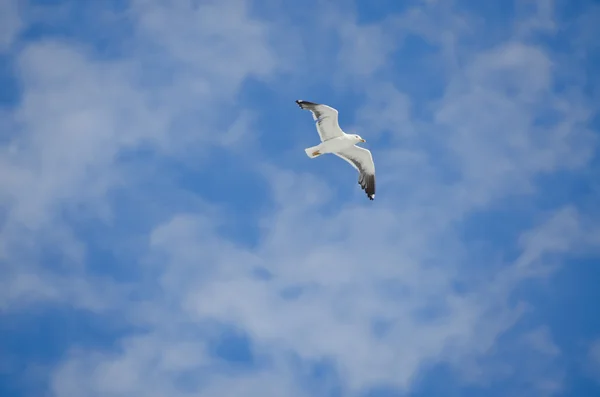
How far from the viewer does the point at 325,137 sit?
109 feet

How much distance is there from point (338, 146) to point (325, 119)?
1.47 meters

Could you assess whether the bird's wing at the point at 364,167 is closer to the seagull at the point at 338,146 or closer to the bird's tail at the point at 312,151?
the seagull at the point at 338,146

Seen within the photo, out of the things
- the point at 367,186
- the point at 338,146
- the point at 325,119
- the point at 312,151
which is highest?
the point at 325,119

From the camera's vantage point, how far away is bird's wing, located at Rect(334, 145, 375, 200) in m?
34.7

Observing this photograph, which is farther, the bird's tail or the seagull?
the bird's tail

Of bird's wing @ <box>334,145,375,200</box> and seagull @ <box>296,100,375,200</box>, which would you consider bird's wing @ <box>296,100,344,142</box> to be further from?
bird's wing @ <box>334,145,375,200</box>

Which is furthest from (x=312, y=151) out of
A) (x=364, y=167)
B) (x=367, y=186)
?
(x=367, y=186)

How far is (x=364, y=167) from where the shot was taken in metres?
35.1

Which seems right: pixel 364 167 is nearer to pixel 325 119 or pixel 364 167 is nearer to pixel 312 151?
pixel 312 151

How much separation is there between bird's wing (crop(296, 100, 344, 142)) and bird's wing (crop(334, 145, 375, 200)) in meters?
1.73

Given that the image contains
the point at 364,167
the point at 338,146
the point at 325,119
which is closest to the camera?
the point at 325,119

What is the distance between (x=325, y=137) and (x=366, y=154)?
Result: 226 cm

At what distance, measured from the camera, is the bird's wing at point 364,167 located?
34.7 metres

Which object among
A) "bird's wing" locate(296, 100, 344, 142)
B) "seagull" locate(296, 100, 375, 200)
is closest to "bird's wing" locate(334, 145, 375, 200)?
"seagull" locate(296, 100, 375, 200)
